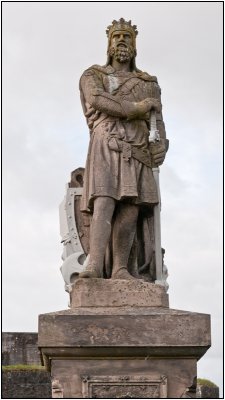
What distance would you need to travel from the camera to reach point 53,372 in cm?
1252

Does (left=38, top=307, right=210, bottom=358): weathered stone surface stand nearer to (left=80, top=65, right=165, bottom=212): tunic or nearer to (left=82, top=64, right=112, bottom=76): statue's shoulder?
(left=80, top=65, right=165, bottom=212): tunic

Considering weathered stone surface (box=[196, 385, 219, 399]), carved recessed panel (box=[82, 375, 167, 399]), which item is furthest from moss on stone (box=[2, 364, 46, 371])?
carved recessed panel (box=[82, 375, 167, 399])

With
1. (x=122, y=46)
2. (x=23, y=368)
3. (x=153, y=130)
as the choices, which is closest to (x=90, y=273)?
(x=153, y=130)

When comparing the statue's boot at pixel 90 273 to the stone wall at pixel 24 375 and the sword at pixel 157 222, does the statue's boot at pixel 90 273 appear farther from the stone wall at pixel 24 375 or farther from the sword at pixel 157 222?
the stone wall at pixel 24 375

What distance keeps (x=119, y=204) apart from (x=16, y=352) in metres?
16.2

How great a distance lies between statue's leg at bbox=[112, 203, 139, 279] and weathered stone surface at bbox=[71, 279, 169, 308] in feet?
1.03

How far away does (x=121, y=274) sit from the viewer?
13.0 meters

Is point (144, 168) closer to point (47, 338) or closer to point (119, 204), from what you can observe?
point (119, 204)

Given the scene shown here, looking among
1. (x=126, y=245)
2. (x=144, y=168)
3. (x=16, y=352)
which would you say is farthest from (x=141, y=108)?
(x=16, y=352)

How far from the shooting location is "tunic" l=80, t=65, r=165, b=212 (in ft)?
43.3

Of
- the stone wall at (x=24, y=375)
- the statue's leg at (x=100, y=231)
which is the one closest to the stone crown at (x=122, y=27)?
the statue's leg at (x=100, y=231)

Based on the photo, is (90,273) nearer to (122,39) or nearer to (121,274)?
(121,274)

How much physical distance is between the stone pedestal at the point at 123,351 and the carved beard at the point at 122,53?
3.03 metres

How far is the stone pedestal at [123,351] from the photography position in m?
12.4
